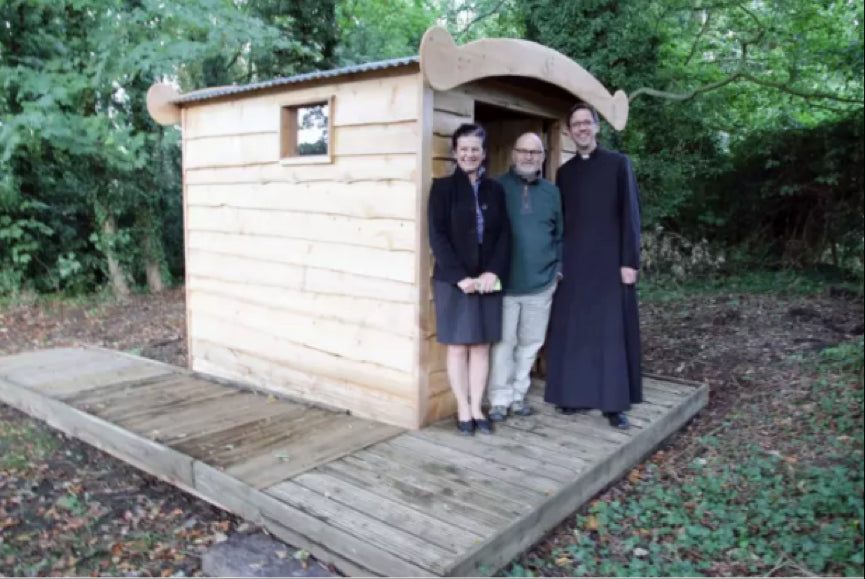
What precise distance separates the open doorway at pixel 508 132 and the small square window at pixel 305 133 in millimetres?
1123

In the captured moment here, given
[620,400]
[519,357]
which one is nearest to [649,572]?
[620,400]

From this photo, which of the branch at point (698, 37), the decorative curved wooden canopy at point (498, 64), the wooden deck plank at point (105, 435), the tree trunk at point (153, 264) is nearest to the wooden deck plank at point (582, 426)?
the wooden deck plank at point (105, 435)

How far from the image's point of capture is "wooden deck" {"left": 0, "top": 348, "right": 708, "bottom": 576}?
2787 mm

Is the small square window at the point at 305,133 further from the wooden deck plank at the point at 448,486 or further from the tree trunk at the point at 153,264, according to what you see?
the tree trunk at the point at 153,264

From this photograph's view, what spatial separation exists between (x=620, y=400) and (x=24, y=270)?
30.0ft

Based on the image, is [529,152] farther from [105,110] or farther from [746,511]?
[105,110]

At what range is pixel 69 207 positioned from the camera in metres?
10.0

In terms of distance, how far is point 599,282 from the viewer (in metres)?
4.08

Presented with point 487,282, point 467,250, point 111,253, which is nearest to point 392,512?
point 487,282

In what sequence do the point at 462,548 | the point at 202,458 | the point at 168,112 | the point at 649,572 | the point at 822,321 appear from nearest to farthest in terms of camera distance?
the point at 462,548 < the point at 649,572 < the point at 202,458 < the point at 168,112 < the point at 822,321

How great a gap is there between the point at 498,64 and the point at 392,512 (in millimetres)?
2590

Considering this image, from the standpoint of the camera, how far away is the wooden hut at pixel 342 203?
153 inches

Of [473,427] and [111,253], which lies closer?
[473,427]

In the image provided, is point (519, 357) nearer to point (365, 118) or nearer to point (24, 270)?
point (365, 118)
